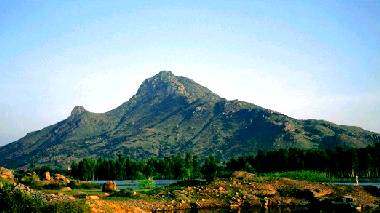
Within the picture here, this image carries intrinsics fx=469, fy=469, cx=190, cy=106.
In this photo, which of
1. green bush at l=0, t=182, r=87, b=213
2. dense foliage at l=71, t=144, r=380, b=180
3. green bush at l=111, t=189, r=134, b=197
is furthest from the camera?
dense foliage at l=71, t=144, r=380, b=180

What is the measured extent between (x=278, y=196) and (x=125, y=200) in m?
28.7

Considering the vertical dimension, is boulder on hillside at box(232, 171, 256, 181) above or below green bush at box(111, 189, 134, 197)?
above

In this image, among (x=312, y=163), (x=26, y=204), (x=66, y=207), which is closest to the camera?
(x=26, y=204)

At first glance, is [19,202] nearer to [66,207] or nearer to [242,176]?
[66,207]

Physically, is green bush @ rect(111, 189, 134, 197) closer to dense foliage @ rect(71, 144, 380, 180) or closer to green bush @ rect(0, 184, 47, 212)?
green bush @ rect(0, 184, 47, 212)

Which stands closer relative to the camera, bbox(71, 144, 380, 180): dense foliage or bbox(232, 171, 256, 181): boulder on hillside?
bbox(232, 171, 256, 181): boulder on hillside

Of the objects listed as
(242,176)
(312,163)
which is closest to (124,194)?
(242,176)

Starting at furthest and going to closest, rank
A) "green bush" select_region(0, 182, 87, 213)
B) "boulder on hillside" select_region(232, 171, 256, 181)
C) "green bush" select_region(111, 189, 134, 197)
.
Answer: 1. "boulder on hillside" select_region(232, 171, 256, 181)
2. "green bush" select_region(111, 189, 134, 197)
3. "green bush" select_region(0, 182, 87, 213)

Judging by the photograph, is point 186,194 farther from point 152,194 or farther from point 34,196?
point 34,196

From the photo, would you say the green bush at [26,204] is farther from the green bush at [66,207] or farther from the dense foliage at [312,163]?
the dense foliage at [312,163]

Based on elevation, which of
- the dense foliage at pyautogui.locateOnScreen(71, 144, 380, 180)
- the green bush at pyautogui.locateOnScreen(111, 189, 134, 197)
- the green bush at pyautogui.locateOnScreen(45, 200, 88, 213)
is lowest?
the green bush at pyautogui.locateOnScreen(111, 189, 134, 197)

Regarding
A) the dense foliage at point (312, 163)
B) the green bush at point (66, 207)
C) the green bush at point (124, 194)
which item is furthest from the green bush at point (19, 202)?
the dense foliage at point (312, 163)

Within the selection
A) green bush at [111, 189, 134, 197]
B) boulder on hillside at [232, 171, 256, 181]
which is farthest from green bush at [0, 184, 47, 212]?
boulder on hillside at [232, 171, 256, 181]

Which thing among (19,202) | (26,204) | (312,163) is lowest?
(26,204)
